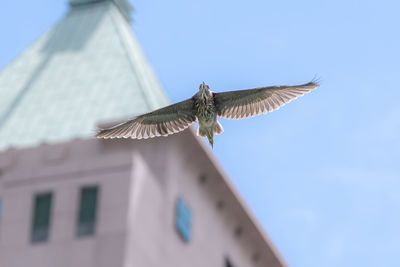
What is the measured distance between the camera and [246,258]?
8569cm

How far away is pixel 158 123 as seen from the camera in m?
19.8

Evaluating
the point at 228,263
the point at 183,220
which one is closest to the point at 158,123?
the point at 183,220

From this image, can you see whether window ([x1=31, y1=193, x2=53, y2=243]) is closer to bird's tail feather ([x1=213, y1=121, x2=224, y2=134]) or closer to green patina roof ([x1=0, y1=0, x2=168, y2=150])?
green patina roof ([x1=0, y1=0, x2=168, y2=150])

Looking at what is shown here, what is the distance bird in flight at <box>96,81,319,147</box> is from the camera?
1784 cm

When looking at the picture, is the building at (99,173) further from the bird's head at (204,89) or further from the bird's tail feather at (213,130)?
the bird's tail feather at (213,130)

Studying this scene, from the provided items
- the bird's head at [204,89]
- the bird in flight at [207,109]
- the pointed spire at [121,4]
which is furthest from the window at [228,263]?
the bird's head at [204,89]

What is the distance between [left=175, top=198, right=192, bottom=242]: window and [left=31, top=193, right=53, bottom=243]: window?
383 inches

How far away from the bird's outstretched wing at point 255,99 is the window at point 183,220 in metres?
53.0

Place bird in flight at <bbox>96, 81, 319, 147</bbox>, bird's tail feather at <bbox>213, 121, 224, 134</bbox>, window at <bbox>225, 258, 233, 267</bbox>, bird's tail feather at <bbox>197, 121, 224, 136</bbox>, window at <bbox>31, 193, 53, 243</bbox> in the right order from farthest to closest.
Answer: window at <bbox>225, 258, 233, 267</bbox>
window at <bbox>31, 193, 53, 243</bbox>
bird in flight at <bbox>96, 81, 319, 147</bbox>
bird's tail feather at <bbox>213, 121, 224, 134</bbox>
bird's tail feather at <bbox>197, 121, 224, 136</bbox>

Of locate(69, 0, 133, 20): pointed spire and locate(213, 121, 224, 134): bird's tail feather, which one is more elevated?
locate(69, 0, 133, 20): pointed spire

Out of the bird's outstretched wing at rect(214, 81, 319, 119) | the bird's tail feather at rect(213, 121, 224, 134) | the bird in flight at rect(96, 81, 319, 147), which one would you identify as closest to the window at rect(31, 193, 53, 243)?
the bird in flight at rect(96, 81, 319, 147)

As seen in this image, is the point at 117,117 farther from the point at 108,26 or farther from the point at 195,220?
the point at 108,26

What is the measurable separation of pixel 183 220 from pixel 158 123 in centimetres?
5477

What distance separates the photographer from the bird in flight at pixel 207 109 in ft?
58.5
